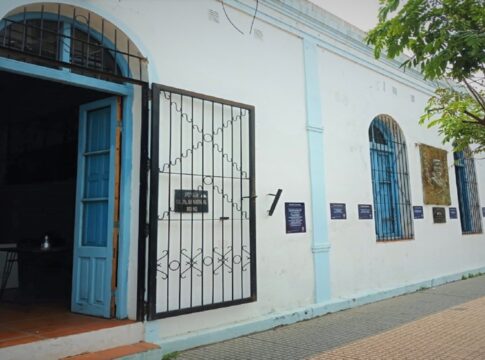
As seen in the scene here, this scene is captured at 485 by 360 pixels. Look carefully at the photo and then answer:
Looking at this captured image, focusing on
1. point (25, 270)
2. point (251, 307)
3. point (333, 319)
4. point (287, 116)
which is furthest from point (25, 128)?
point (333, 319)

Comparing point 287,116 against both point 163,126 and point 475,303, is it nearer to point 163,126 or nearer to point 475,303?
point 163,126

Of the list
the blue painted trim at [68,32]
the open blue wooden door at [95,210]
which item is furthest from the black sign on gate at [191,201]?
the blue painted trim at [68,32]

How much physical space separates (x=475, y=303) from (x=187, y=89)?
5.52 metres

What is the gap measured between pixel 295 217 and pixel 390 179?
10.2 feet

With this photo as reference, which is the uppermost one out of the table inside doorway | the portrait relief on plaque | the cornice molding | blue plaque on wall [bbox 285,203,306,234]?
the cornice molding

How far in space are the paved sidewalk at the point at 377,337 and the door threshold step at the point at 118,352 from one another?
40 cm

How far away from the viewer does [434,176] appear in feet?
29.8

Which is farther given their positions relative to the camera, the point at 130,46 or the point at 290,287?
the point at 290,287

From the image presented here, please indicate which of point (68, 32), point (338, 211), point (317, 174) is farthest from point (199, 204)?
point (338, 211)

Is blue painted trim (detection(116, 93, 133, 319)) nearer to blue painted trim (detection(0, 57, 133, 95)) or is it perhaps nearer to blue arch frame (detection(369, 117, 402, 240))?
blue painted trim (detection(0, 57, 133, 95))

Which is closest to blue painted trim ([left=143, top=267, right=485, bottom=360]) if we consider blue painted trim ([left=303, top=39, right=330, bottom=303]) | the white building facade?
the white building facade

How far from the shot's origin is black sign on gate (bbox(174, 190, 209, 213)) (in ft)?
15.1

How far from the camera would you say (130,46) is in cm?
443

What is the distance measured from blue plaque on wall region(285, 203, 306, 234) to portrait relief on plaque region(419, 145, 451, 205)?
3820mm
